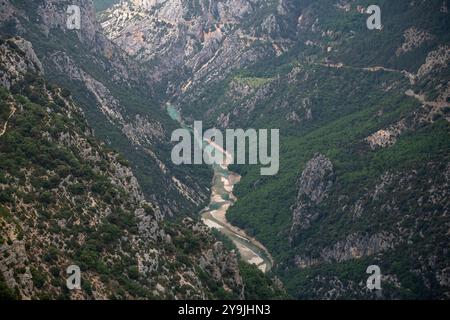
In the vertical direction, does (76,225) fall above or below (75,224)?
below

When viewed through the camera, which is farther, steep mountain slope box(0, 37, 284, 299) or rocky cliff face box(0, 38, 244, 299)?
steep mountain slope box(0, 37, 284, 299)

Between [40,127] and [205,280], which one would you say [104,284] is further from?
[40,127]

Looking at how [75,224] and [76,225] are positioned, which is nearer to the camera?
[76,225]

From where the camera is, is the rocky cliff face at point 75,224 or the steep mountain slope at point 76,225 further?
the steep mountain slope at point 76,225
